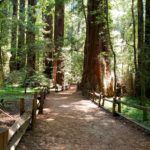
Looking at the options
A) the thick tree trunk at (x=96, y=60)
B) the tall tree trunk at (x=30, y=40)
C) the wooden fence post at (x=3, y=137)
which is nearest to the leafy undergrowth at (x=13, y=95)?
the tall tree trunk at (x=30, y=40)

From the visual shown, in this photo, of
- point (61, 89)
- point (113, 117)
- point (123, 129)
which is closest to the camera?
point (123, 129)

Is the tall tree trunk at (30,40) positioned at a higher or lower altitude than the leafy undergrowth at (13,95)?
higher

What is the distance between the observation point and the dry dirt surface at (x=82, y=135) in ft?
25.4

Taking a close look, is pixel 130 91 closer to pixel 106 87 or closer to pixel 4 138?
pixel 106 87

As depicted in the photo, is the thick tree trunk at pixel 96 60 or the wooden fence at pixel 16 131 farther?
the thick tree trunk at pixel 96 60

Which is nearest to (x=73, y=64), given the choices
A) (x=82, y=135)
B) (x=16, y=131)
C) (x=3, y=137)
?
(x=82, y=135)

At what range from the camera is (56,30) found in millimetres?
32344

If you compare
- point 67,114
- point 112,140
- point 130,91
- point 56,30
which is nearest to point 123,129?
point 112,140

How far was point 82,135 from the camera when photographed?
29.7 ft

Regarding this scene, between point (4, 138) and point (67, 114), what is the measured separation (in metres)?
9.74

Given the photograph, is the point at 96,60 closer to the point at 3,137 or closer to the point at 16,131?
the point at 16,131

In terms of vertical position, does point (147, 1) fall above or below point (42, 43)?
above

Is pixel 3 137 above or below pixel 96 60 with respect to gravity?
below

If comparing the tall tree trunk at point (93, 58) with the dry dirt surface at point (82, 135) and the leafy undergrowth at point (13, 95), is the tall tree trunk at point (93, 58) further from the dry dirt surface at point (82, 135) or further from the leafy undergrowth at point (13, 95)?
the dry dirt surface at point (82, 135)
